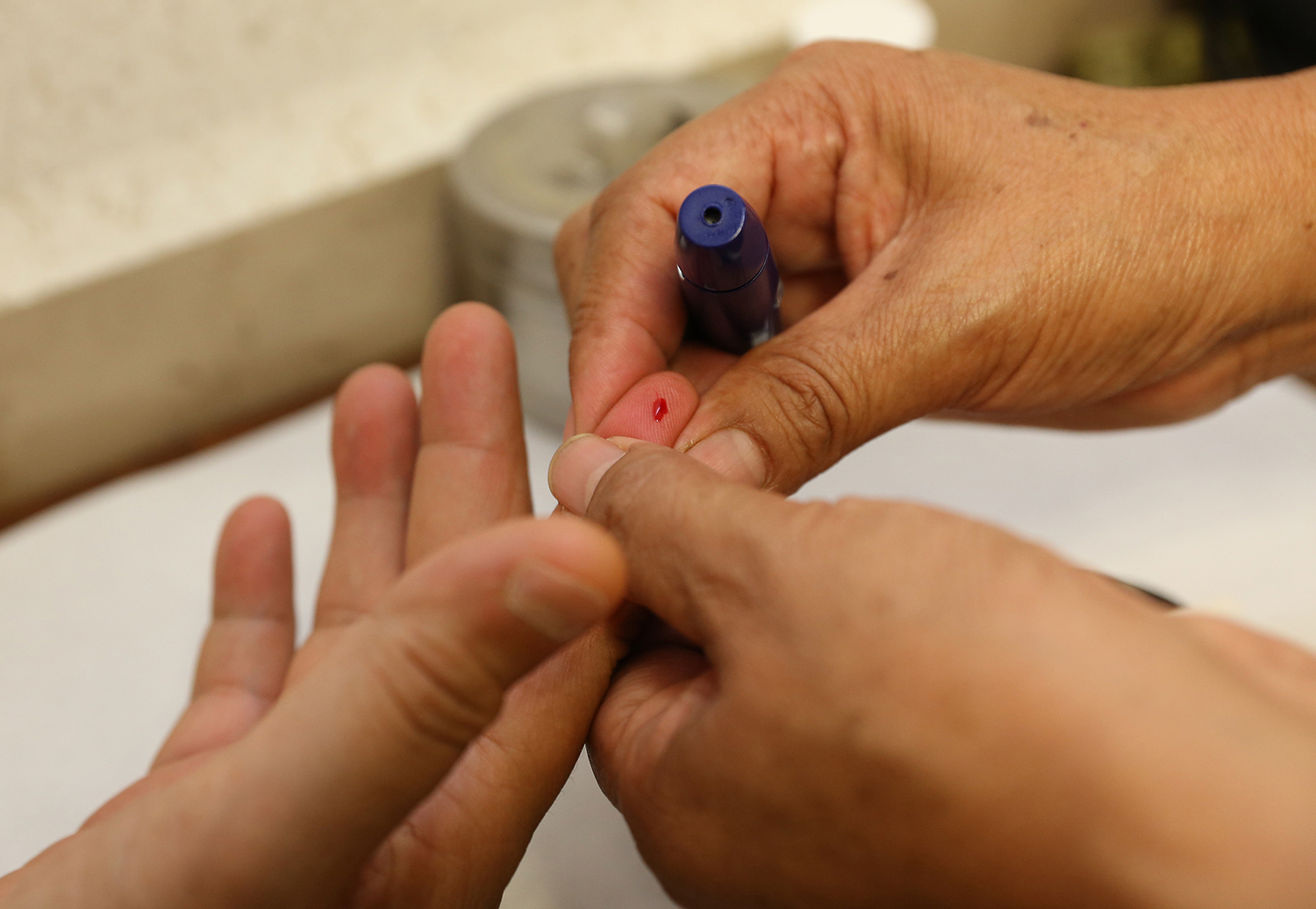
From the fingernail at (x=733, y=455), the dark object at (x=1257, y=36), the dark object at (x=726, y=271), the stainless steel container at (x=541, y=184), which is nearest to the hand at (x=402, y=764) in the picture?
the fingernail at (x=733, y=455)

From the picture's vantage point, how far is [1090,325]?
66 cm

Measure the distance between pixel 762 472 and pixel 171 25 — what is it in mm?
862

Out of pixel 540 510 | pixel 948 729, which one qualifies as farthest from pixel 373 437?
pixel 948 729

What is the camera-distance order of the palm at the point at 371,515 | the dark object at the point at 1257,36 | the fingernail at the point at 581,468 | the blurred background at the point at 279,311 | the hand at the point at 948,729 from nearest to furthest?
the hand at the point at 948,729 → the fingernail at the point at 581,468 → the palm at the point at 371,515 → the blurred background at the point at 279,311 → the dark object at the point at 1257,36

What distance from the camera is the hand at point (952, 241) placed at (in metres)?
0.62

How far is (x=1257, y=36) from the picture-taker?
4.89 ft

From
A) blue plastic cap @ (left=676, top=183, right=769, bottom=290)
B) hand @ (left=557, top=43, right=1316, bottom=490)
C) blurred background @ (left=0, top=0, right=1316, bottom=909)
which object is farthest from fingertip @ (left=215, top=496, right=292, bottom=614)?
blue plastic cap @ (left=676, top=183, right=769, bottom=290)

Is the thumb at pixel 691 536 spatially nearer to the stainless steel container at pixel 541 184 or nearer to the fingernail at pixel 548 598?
the fingernail at pixel 548 598

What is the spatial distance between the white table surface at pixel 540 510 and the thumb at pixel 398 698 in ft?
1.04

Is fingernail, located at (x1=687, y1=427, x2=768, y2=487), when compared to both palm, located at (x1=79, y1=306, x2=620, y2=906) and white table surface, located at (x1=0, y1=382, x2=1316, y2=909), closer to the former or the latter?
palm, located at (x1=79, y1=306, x2=620, y2=906)

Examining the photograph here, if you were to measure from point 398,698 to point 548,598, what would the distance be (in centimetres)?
8

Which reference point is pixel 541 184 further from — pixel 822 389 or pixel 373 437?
pixel 822 389

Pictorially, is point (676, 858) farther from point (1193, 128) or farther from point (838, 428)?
point (1193, 128)

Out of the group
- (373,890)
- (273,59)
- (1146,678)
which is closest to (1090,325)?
(1146,678)
